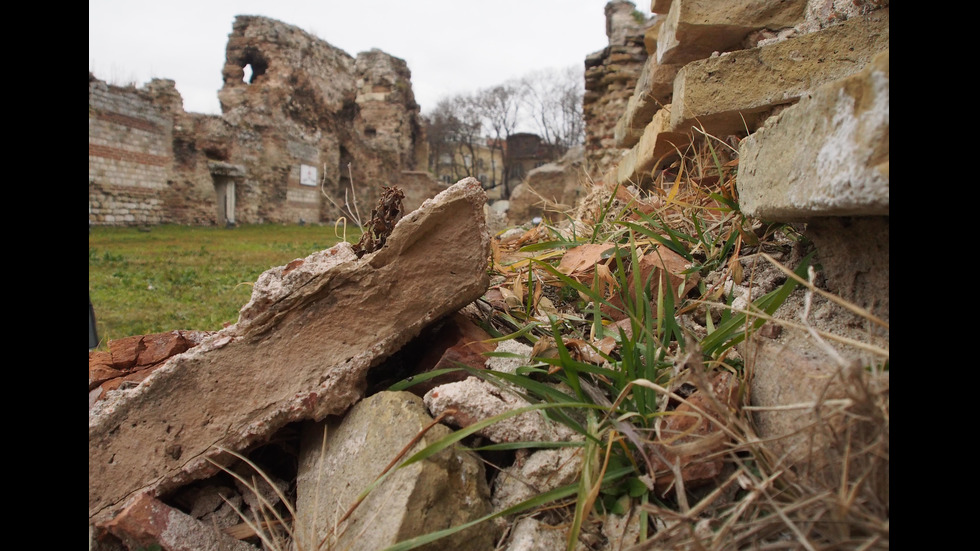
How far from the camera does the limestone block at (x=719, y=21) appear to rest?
2.22m

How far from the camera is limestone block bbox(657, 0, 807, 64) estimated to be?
2.22m

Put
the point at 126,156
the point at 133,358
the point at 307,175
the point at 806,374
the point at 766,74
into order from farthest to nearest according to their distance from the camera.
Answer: the point at 307,175 → the point at 126,156 → the point at 766,74 → the point at 133,358 → the point at 806,374

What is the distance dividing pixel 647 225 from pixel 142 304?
5207mm

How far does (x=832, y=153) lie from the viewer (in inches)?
36.7

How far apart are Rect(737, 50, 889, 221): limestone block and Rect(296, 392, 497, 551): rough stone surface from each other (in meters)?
0.86

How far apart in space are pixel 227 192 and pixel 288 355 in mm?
15972

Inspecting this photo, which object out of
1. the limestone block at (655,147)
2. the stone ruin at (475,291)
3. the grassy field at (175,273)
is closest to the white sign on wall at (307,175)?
the grassy field at (175,273)

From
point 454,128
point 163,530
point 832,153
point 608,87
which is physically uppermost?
point 454,128

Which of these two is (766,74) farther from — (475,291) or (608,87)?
(608,87)

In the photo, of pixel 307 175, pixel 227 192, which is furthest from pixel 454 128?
pixel 227 192

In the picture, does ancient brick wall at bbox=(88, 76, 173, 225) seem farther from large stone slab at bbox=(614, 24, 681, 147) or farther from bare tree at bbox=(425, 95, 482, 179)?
bare tree at bbox=(425, 95, 482, 179)

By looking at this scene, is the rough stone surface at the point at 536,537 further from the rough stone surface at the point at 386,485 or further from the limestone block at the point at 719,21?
the limestone block at the point at 719,21

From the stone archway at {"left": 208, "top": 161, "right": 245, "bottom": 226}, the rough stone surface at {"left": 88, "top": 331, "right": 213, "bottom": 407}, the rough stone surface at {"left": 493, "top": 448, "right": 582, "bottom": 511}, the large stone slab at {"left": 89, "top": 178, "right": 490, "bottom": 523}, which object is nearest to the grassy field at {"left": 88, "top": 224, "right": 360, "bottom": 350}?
the rough stone surface at {"left": 88, "top": 331, "right": 213, "bottom": 407}
